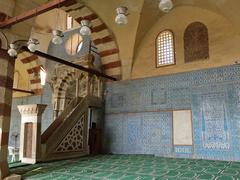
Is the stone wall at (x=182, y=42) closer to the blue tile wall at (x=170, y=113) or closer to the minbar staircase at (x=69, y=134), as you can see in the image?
the blue tile wall at (x=170, y=113)

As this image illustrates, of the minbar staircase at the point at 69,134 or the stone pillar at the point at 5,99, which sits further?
the minbar staircase at the point at 69,134

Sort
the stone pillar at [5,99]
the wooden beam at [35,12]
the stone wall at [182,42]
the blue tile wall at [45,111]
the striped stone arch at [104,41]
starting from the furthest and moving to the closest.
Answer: the blue tile wall at [45,111] < the striped stone arch at [104,41] < the stone wall at [182,42] < the stone pillar at [5,99] < the wooden beam at [35,12]

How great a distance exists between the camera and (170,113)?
692 centimetres

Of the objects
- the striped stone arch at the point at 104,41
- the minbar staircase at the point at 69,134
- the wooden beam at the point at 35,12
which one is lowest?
the minbar staircase at the point at 69,134

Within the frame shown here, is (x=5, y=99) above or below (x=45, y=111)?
above

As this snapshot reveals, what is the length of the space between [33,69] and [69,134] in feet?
17.5

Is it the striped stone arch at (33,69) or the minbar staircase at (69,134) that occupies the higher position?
the striped stone arch at (33,69)

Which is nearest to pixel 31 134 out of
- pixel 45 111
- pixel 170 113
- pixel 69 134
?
pixel 69 134

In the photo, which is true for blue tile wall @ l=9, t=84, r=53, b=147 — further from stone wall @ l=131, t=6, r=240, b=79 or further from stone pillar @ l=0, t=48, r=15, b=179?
stone pillar @ l=0, t=48, r=15, b=179

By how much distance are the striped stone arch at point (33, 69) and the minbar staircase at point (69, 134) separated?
150 inches

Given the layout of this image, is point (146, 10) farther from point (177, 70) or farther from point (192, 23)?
point (177, 70)

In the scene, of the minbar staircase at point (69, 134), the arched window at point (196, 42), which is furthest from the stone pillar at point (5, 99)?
the arched window at point (196, 42)

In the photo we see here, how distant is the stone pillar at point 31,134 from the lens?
5.56 m

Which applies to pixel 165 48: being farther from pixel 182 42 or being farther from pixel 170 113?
pixel 170 113
